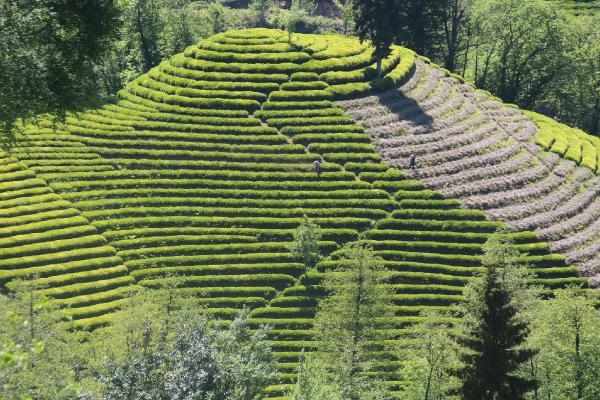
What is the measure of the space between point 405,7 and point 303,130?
1829 inches

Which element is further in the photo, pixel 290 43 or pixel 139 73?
pixel 139 73

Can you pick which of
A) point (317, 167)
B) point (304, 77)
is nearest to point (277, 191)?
point (317, 167)

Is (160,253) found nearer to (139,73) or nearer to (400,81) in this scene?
(400,81)

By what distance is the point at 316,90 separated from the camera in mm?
87625

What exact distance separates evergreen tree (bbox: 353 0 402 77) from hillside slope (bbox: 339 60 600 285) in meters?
6.21

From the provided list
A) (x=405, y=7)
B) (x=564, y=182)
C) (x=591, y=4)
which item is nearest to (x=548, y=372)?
(x=564, y=182)

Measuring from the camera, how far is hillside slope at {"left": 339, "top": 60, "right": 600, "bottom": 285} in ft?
238

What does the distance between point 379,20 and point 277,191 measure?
89.6ft

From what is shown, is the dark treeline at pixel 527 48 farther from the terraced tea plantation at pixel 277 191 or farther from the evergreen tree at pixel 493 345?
the evergreen tree at pixel 493 345

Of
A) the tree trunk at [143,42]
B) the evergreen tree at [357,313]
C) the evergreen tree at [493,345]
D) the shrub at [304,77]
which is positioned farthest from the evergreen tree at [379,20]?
the evergreen tree at [493,345]

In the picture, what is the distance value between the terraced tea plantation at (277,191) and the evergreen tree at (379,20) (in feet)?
15.0

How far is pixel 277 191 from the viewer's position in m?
75.1

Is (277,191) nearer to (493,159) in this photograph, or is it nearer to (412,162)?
(412,162)

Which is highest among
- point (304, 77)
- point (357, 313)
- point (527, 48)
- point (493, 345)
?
point (527, 48)
